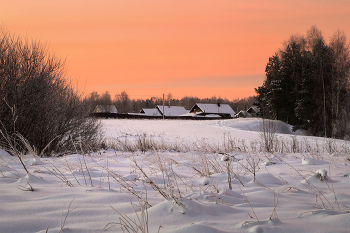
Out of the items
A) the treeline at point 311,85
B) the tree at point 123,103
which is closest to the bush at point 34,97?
the treeline at point 311,85

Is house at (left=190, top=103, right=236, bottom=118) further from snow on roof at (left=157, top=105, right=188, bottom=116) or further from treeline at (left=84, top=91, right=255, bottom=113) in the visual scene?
treeline at (left=84, top=91, right=255, bottom=113)

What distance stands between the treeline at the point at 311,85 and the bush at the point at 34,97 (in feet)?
74.0

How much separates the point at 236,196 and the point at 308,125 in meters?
29.7

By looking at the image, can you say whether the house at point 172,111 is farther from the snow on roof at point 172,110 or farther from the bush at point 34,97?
the bush at point 34,97

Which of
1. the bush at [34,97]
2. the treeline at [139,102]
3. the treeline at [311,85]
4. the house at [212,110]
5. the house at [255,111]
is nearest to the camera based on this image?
the bush at [34,97]

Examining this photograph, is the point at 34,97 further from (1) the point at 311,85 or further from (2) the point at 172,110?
(2) the point at 172,110

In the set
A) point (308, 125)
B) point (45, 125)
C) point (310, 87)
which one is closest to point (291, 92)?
point (310, 87)

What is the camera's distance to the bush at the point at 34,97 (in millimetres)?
6652

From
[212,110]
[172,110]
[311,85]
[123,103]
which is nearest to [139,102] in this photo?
[123,103]

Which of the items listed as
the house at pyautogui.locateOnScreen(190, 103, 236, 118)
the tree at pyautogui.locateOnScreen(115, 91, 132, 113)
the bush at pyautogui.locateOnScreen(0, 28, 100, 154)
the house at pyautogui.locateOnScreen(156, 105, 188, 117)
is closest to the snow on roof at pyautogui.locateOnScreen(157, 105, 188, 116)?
the house at pyautogui.locateOnScreen(156, 105, 188, 117)

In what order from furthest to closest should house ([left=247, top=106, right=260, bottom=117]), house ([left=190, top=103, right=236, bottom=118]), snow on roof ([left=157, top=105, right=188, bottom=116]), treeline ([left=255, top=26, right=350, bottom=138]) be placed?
snow on roof ([left=157, top=105, right=188, bottom=116])
house ([left=190, top=103, right=236, bottom=118])
house ([left=247, top=106, right=260, bottom=117])
treeline ([left=255, top=26, right=350, bottom=138])

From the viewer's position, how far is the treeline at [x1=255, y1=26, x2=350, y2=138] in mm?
25703

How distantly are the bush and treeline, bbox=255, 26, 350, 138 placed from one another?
74.0 feet

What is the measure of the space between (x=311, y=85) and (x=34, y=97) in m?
29.3
